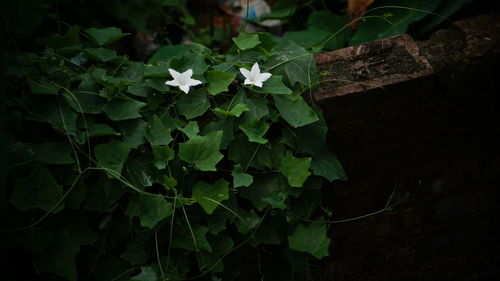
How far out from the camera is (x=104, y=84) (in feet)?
4.66

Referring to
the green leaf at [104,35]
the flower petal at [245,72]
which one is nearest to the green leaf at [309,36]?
the flower petal at [245,72]

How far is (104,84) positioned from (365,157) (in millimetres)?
874

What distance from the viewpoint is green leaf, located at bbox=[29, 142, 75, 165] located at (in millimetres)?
1303

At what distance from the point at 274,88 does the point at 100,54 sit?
546mm

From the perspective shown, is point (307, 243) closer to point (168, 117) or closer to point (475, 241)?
point (168, 117)

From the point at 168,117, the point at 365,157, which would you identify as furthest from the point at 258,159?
the point at 365,157

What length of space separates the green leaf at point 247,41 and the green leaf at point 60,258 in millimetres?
740

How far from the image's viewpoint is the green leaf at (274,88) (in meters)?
1.47

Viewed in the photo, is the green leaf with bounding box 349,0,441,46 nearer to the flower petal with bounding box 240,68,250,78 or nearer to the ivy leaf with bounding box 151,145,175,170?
the flower petal with bounding box 240,68,250,78

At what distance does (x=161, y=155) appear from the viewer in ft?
4.55

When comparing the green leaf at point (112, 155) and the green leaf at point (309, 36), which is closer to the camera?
the green leaf at point (112, 155)

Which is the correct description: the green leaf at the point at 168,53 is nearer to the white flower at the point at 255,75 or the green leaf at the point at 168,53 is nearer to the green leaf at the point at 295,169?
the white flower at the point at 255,75

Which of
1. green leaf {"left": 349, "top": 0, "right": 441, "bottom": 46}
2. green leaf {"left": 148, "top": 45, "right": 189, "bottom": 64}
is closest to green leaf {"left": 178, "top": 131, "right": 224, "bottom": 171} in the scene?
green leaf {"left": 148, "top": 45, "right": 189, "bottom": 64}

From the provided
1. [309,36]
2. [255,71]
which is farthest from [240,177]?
[309,36]
